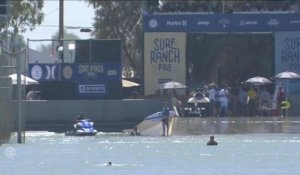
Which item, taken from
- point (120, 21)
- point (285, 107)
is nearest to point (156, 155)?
point (285, 107)

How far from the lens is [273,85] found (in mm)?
60719

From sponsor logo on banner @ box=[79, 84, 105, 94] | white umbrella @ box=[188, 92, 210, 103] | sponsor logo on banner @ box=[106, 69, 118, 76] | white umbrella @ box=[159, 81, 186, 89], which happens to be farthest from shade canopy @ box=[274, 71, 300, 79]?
sponsor logo on banner @ box=[79, 84, 105, 94]

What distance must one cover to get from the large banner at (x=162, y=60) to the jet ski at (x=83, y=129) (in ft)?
29.6

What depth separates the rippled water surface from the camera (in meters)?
30.2

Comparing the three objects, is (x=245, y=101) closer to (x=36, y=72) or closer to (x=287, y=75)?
(x=287, y=75)

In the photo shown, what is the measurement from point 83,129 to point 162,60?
10.3 meters

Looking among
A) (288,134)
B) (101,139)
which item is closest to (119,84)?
(101,139)

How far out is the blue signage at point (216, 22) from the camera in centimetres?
6228

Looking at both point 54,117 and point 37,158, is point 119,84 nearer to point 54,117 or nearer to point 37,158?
point 54,117

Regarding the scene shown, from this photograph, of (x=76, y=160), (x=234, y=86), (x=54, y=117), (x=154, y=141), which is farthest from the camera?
(x=234, y=86)

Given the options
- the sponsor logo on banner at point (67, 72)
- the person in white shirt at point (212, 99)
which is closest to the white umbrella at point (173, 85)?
the person in white shirt at point (212, 99)

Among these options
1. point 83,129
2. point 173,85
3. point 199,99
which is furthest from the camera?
point 173,85

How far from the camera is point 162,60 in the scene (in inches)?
2450

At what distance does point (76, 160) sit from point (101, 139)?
47.9 ft
